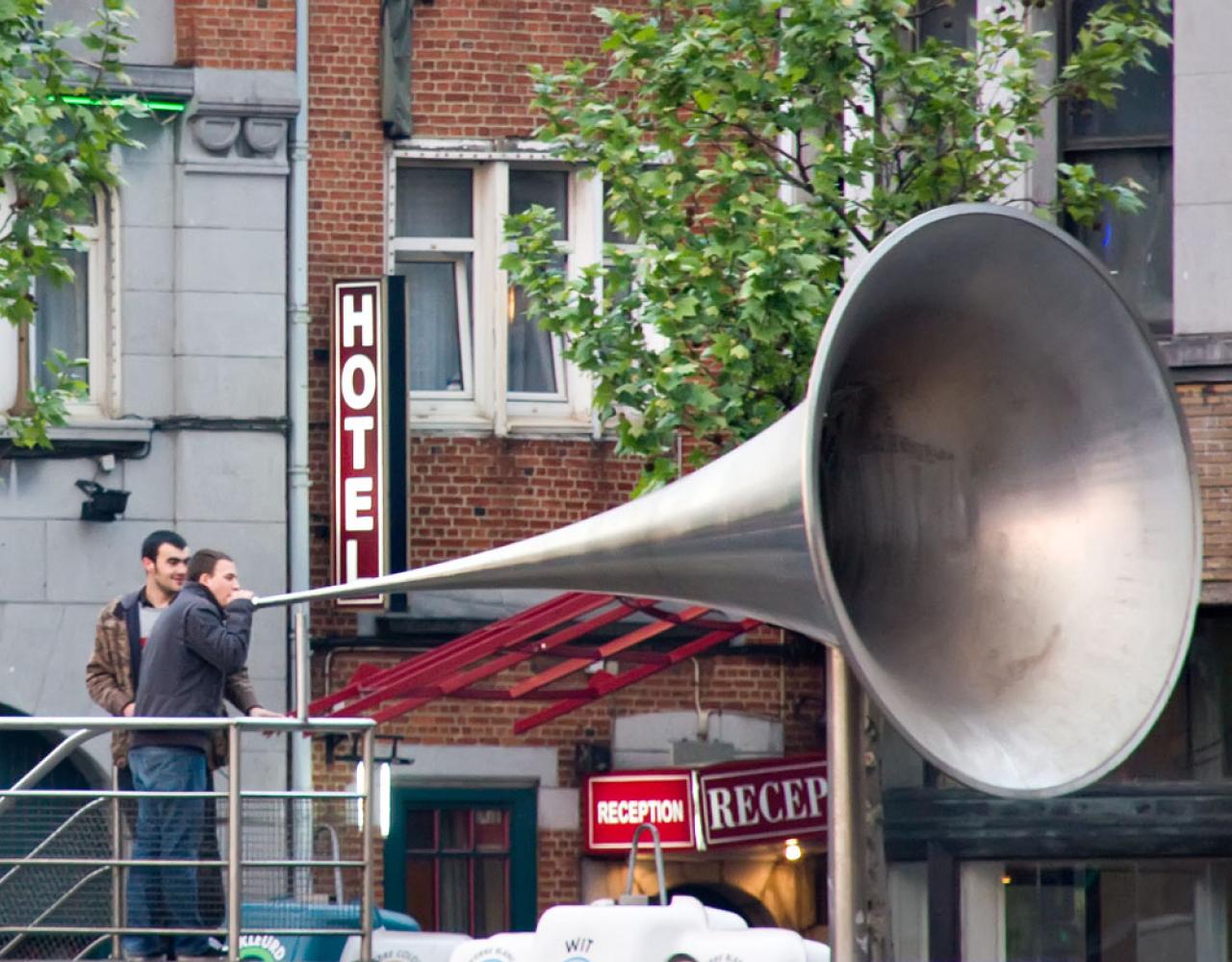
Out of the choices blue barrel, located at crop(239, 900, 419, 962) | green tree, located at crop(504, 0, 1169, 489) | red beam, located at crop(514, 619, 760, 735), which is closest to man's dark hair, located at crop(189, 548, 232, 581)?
blue barrel, located at crop(239, 900, 419, 962)

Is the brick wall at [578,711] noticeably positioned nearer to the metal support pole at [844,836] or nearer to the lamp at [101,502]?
the lamp at [101,502]

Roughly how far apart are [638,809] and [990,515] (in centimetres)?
1166

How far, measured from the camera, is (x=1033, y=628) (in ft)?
17.5

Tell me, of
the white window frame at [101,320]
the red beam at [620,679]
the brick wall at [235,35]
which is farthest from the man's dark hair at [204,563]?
the brick wall at [235,35]

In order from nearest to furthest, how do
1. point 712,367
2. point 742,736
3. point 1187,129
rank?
1. point 1187,129
2. point 712,367
3. point 742,736

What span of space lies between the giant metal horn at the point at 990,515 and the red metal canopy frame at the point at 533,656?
10.2m

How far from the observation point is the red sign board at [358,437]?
54.4 feet

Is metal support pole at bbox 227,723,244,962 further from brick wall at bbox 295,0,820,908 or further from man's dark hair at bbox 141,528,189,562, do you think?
brick wall at bbox 295,0,820,908

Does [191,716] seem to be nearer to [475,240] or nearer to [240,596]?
[240,596]

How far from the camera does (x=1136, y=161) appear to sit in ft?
51.7

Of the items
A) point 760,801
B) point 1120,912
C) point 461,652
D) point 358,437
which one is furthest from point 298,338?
point 1120,912

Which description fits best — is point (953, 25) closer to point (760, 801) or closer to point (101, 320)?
point (760, 801)

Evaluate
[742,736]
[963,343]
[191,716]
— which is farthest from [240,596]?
[742,736]

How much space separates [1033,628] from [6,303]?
352 inches
